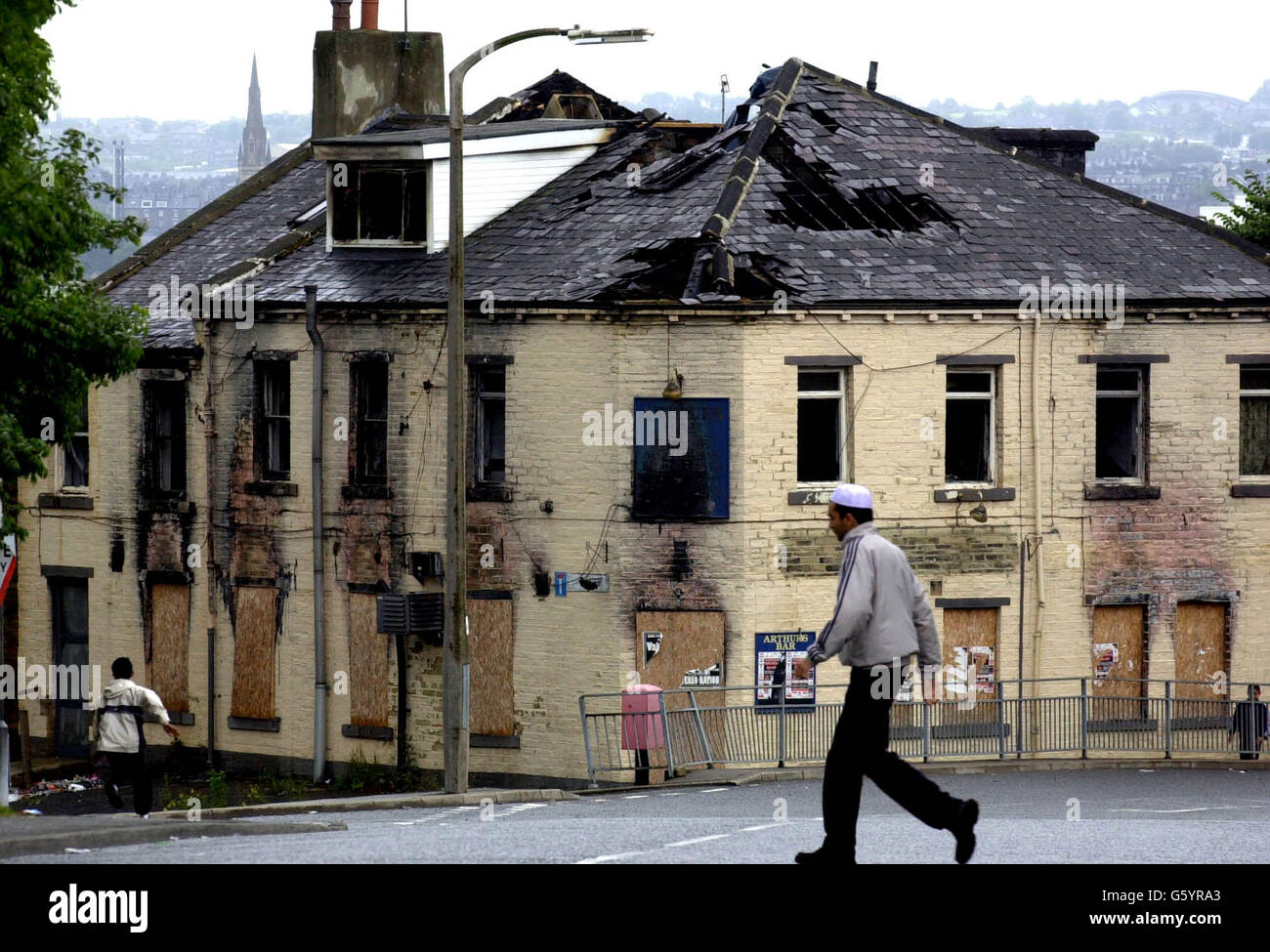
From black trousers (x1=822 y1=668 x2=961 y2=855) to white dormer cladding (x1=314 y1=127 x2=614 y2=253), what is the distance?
22818 millimetres

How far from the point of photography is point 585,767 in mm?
29797

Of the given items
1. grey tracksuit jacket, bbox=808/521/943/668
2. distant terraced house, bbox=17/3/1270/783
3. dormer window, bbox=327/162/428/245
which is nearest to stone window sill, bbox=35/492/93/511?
distant terraced house, bbox=17/3/1270/783

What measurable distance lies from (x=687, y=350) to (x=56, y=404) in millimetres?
10078

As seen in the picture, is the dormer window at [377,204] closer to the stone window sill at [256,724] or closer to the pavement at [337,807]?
the stone window sill at [256,724]

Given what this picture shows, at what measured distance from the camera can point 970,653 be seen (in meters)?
30.8

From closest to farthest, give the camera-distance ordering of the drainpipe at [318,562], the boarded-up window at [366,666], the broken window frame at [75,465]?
the boarded-up window at [366,666] < the drainpipe at [318,562] < the broken window frame at [75,465]

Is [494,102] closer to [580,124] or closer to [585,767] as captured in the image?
[580,124]

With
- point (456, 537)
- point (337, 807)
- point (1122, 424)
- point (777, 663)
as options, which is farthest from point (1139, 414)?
point (337, 807)

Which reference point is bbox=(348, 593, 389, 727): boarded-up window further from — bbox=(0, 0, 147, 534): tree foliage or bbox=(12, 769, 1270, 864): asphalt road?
bbox=(0, 0, 147, 534): tree foliage

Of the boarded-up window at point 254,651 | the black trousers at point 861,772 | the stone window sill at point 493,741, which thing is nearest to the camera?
the black trousers at point 861,772

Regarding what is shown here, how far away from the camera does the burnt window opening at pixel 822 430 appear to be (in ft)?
99.1

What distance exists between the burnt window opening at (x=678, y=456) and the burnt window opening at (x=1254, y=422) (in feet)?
27.3

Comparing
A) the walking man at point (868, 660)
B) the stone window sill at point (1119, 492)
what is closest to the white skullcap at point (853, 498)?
the walking man at point (868, 660)

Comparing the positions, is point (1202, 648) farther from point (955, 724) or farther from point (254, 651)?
point (254, 651)
